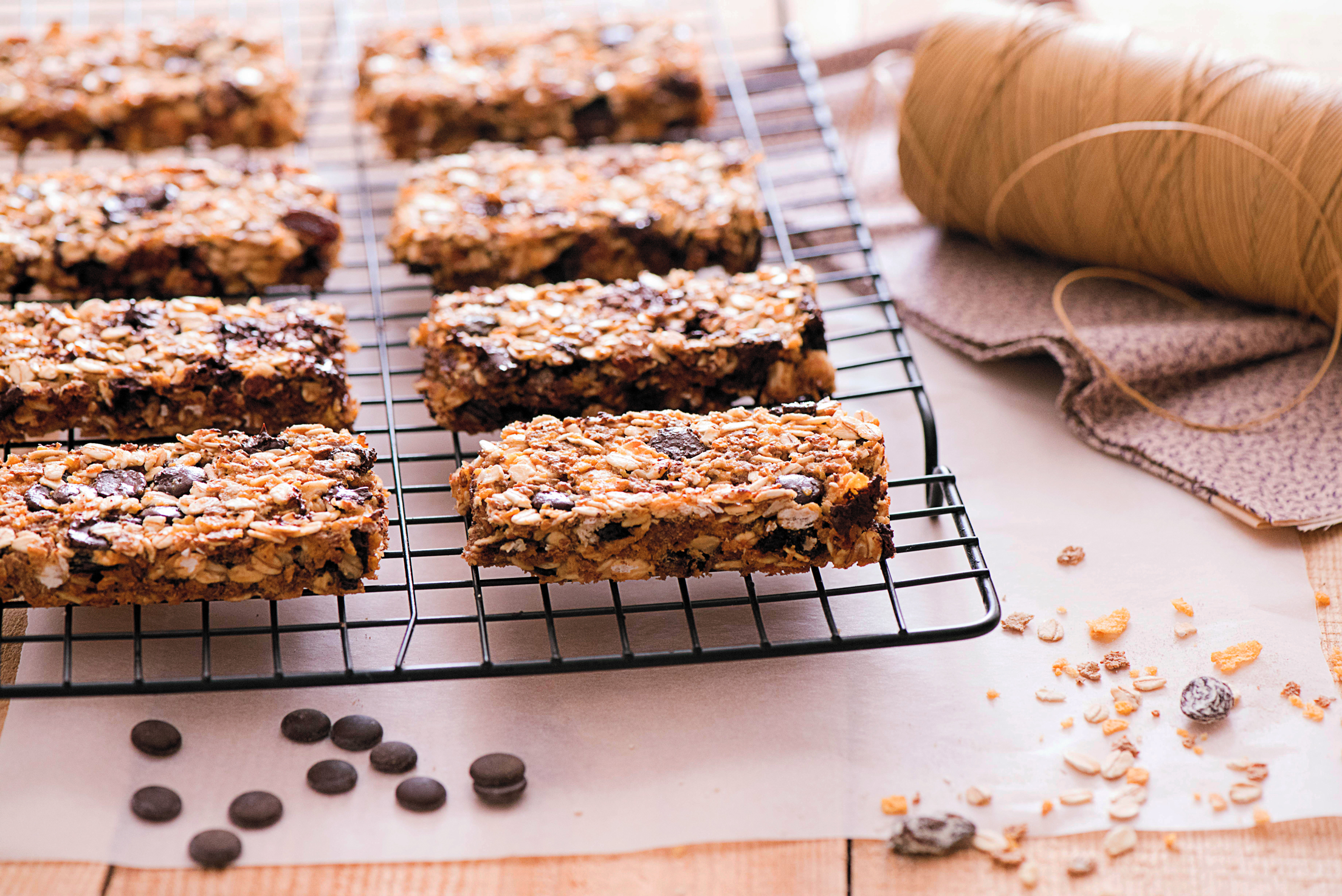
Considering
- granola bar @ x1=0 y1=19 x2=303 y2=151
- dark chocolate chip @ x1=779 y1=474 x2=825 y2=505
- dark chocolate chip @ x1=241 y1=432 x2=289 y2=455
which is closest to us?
dark chocolate chip @ x1=779 y1=474 x2=825 y2=505

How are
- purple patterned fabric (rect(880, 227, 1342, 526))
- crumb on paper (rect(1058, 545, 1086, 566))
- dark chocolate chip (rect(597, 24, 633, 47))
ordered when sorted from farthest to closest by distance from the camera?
1. dark chocolate chip (rect(597, 24, 633, 47))
2. purple patterned fabric (rect(880, 227, 1342, 526))
3. crumb on paper (rect(1058, 545, 1086, 566))

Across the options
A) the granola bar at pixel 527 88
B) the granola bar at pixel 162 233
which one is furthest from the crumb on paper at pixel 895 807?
the granola bar at pixel 527 88

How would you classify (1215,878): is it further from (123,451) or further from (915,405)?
(123,451)

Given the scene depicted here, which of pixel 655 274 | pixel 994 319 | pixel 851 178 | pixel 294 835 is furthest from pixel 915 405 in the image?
pixel 294 835

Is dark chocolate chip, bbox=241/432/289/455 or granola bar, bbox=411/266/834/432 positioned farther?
granola bar, bbox=411/266/834/432

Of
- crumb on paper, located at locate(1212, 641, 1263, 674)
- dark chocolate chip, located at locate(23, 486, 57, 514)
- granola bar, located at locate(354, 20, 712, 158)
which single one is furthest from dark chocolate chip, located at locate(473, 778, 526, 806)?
granola bar, located at locate(354, 20, 712, 158)

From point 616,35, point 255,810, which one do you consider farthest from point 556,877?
point 616,35

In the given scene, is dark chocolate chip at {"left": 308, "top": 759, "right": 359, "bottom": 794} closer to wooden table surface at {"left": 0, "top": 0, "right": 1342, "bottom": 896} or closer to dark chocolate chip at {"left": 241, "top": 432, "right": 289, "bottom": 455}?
wooden table surface at {"left": 0, "top": 0, "right": 1342, "bottom": 896}
